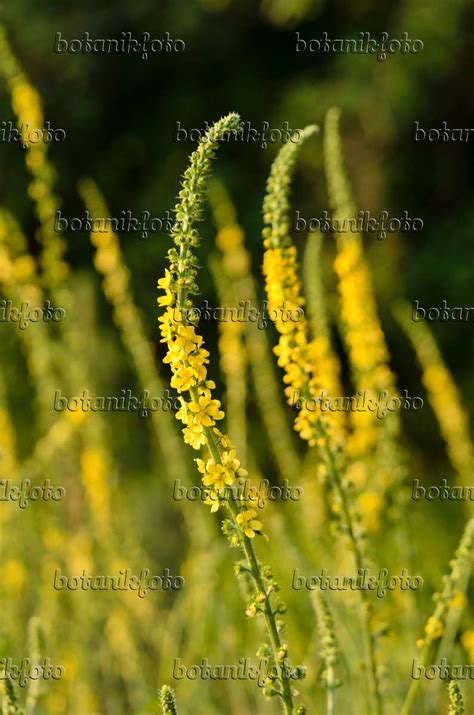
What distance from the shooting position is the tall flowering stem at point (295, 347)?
8.95 ft

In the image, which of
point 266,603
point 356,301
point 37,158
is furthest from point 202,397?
point 37,158

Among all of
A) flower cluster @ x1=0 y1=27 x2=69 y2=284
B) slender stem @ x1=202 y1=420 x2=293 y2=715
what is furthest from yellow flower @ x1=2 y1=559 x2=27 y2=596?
slender stem @ x1=202 y1=420 x2=293 y2=715

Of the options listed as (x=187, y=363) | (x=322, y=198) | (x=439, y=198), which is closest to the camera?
(x=187, y=363)

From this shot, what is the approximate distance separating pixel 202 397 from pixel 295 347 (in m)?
0.72

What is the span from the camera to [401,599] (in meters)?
4.46

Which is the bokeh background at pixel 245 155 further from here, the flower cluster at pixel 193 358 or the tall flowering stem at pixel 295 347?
the flower cluster at pixel 193 358

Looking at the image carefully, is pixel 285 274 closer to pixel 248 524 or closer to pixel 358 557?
pixel 248 524

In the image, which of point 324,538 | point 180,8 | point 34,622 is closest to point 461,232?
point 180,8

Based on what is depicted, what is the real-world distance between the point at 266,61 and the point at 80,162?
275 centimetres

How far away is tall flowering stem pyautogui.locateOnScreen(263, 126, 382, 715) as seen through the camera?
273 centimetres

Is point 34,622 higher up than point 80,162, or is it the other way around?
point 80,162

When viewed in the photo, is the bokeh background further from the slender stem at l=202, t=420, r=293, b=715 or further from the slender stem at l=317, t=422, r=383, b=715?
the slender stem at l=202, t=420, r=293, b=715

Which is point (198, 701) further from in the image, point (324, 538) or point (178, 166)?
point (178, 166)

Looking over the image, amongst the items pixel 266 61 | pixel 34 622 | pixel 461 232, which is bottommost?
pixel 34 622
